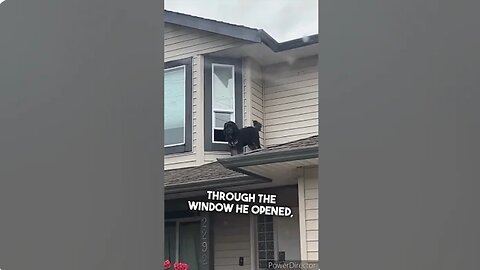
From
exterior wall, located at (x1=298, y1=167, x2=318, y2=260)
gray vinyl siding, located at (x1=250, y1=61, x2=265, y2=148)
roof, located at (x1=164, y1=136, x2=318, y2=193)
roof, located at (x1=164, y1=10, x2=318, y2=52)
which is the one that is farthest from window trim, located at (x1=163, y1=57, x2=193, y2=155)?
exterior wall, located at (x1=298, y1=167, x2=318, y2=260)

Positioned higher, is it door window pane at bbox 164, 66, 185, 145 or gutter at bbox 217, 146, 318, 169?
door window pane at bbox 164, 66, 185, 145

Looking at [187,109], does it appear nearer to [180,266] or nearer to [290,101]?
[290,101]

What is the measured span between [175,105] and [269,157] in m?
0.87

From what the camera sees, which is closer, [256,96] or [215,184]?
[215,184]

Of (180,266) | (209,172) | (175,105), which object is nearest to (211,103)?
(175,105)

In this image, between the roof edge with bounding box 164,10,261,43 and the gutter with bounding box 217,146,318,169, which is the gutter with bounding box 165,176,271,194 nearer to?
the gutter with bounding box 217,146,318,169

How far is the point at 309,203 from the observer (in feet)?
10.6

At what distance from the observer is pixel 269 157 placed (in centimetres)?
313

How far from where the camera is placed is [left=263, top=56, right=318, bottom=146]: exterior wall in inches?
140

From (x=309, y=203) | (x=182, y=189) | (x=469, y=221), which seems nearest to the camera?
(x=469, y=221)
